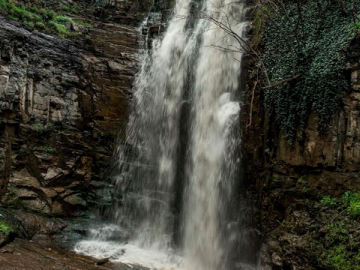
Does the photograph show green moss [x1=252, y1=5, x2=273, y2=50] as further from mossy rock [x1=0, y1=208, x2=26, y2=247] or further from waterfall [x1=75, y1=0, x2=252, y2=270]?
mossy rock [x1=0, y1=208, x2=26, y2=247]

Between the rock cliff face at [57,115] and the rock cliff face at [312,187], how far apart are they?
16.7ft

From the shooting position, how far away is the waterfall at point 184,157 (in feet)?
26.5

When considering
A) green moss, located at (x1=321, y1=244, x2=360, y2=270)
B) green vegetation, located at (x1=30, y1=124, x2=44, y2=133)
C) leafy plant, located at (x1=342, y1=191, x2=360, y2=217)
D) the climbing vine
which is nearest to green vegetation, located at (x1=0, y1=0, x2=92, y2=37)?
green vegetation, located at (x1=30, y1=124, x2=44, y2=133)

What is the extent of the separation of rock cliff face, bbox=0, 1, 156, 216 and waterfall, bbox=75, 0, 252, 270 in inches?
29.3

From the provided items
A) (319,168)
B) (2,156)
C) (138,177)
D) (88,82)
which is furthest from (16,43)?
(319,168)

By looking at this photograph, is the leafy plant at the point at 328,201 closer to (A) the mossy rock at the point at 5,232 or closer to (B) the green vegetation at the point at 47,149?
(A) the mossy rock at the point at 5,232

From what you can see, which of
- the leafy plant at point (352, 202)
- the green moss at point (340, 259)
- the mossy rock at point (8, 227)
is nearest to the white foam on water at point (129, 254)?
the mossy rock at point (8, 227)

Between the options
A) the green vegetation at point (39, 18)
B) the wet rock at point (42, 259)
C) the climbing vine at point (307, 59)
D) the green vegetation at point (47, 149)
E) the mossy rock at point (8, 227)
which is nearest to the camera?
the wet rock at point (42, 259)

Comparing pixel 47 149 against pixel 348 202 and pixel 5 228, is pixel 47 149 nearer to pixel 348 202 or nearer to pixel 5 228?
pixel 5 228

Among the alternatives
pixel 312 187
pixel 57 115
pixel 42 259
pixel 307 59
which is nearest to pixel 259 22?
pixel 307 59

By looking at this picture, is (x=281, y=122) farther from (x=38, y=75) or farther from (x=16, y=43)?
(x=16, y=43)

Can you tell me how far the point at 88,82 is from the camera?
1045 centimetres

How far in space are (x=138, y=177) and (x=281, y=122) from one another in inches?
184

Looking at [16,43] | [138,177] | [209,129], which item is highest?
[16,43]
